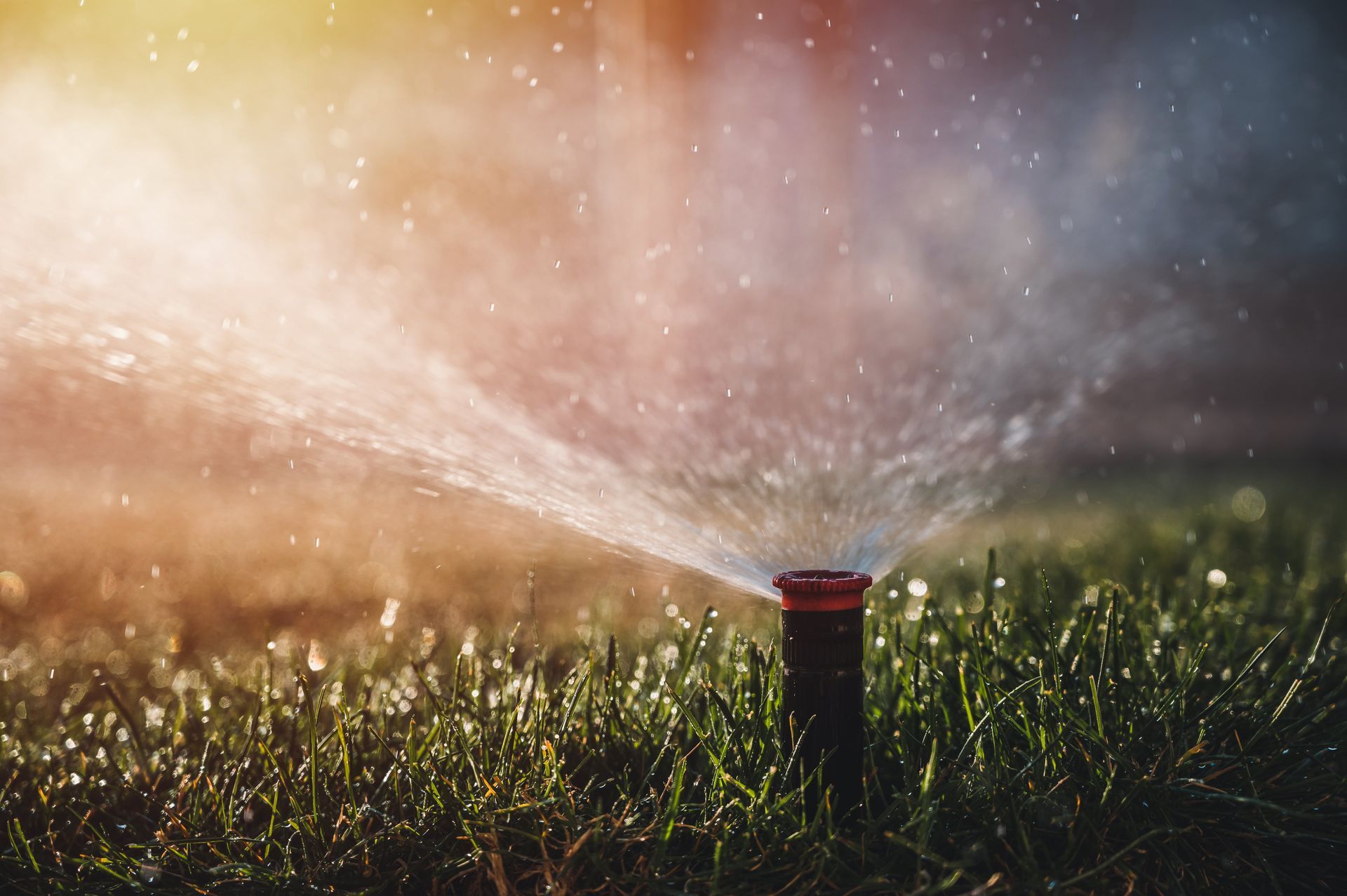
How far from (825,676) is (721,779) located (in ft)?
0.90

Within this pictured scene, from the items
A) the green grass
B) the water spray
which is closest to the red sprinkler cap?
the water spray

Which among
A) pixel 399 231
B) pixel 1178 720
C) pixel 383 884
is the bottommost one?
pixel 383 884

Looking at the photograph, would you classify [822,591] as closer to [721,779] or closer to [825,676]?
[825,676]

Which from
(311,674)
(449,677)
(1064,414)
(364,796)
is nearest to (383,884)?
(364,796)

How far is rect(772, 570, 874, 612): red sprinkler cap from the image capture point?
151cm

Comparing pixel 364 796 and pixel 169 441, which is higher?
pixel 169 441

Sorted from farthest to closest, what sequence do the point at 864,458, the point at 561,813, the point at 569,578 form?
the point at 864,458 → the point at 569,578 → the point at 561,813

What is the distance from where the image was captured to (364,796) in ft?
5.85

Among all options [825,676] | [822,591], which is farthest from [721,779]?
[822,591]

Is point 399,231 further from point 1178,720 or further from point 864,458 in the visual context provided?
point 1178,720

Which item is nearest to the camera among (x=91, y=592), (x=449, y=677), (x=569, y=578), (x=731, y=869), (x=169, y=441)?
(x=731, y=869)

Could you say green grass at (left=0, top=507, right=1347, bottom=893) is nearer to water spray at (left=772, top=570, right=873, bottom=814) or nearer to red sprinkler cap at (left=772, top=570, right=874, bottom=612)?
water spray at (left=772, top=570, right=873, bottom=814)

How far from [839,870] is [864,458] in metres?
5.97

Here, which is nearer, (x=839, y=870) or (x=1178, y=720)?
(x=839, y=870)
